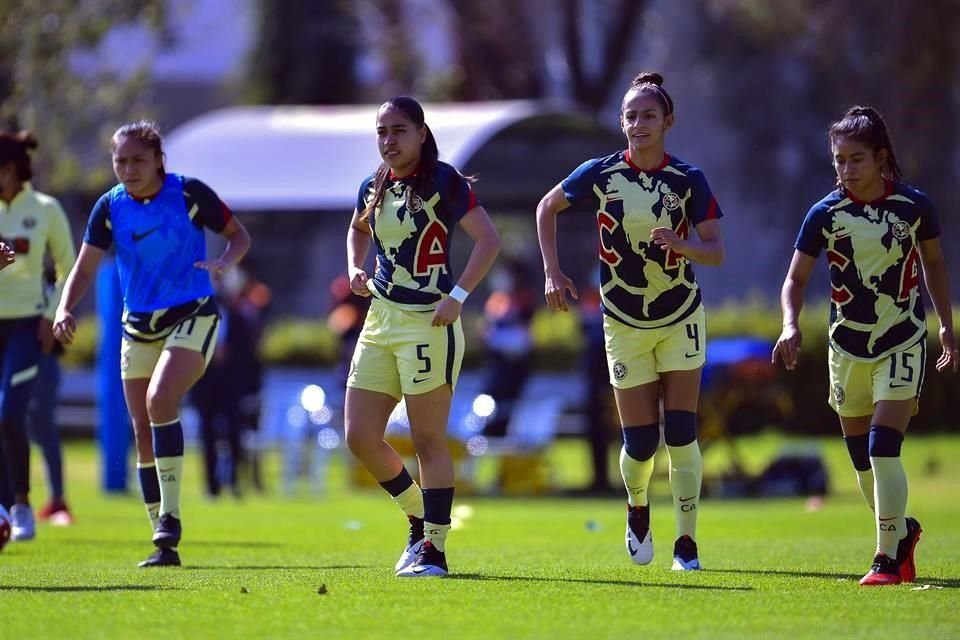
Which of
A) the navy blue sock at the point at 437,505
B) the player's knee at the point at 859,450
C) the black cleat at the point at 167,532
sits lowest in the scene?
the black cleat at the point at 167,532

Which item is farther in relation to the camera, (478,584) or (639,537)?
(639,537)

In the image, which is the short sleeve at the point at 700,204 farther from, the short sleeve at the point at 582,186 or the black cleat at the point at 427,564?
the black cleat at the point at 427,564

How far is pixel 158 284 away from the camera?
32.3 ft


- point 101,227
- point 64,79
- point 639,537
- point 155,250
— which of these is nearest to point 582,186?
point 639,537

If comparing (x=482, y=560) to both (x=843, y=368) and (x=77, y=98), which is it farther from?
(x=77, y=98)

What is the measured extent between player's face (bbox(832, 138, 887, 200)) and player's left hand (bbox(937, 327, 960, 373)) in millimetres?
802

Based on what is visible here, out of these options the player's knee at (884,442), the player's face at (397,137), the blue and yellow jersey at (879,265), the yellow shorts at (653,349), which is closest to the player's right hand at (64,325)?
the player's face at (397,137)

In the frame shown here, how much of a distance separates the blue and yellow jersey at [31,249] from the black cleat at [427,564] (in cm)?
432

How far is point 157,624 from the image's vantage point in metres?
7.25

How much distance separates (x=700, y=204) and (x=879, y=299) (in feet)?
3.25

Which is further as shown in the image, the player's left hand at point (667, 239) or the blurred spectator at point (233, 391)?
the blurred spectator at point (233, 391)

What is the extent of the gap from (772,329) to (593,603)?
63.4 ft

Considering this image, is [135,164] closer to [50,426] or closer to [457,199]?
[457,199]

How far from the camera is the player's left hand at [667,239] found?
8695 millimetres
